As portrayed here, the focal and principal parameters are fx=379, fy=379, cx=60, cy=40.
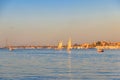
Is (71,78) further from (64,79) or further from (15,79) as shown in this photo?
(15,79)

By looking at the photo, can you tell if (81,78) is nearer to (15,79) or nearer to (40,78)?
(40,78)

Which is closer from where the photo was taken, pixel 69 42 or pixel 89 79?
pixel 89 79

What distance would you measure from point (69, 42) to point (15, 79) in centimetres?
15269

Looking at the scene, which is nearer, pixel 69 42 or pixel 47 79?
pixel 47 79

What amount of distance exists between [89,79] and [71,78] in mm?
1993

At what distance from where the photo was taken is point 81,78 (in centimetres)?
3344

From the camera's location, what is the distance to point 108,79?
1283 inches

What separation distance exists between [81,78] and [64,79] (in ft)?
5.44

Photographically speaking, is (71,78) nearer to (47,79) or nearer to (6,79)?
(47,79)

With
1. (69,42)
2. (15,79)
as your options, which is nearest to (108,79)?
(15,79)

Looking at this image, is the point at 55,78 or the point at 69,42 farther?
the point at 69,42

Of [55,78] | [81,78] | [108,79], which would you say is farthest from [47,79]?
[108,79]

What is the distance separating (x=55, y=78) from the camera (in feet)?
109

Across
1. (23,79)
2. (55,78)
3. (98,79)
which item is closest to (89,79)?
(98,79)
